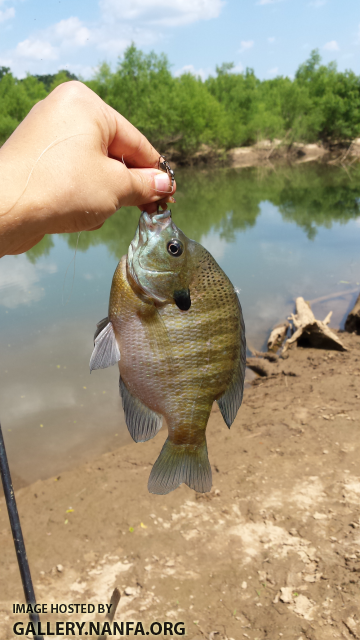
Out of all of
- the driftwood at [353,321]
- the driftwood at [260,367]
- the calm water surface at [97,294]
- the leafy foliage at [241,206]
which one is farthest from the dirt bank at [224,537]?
the leafy foliage at [241,206]

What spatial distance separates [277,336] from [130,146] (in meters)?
9.10

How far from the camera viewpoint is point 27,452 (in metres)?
7.29

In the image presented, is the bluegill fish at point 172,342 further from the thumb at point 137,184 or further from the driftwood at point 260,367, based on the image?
the driftwood at point 260,367

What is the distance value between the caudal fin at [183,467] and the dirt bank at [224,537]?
2.94 m

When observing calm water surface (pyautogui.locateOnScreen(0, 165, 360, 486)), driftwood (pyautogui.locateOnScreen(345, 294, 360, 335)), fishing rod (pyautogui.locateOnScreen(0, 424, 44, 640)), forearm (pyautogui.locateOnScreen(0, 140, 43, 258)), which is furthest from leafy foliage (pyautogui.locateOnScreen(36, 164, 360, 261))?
forearm (pyautogui.locateOnScreen(0, 140, 43, 258))

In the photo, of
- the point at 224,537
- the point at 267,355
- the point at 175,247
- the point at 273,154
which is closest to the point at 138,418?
the point at 175,247

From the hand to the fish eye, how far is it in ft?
0.95

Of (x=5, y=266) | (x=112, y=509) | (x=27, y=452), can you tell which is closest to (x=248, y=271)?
(x=5, y=266)

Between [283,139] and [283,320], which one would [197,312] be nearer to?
[283,320]

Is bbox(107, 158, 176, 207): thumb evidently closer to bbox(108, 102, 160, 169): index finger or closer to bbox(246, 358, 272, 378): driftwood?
bbox(108, 102, 160, 169): index finger

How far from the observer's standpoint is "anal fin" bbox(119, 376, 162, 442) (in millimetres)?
1636

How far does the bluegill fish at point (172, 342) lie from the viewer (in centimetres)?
162

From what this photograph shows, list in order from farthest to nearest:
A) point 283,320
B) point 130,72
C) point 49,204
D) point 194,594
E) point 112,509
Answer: point 130,72 → point 283,320 → point 112,509 → point 194,594 → point 49,204

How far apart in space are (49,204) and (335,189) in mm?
35550
